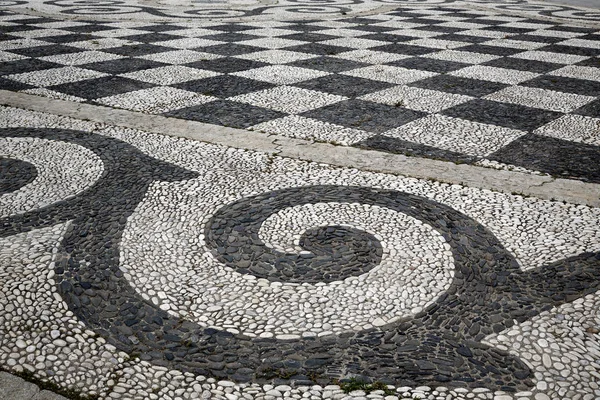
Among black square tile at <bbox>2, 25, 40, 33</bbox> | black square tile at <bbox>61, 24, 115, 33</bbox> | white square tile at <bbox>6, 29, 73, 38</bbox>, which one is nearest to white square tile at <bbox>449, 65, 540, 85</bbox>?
black square tile at <bbox>61, 24, 115, 33</bbox>

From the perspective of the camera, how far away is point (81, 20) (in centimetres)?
835

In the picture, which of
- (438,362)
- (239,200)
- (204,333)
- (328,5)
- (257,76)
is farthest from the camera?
(328,5)

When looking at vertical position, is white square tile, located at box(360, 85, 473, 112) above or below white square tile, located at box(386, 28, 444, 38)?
below

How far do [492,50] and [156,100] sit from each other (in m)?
3.92

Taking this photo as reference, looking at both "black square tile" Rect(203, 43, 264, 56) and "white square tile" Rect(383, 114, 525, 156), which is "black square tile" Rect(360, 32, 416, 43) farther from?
"white square tile" Rect(383, 114, 525, 156)

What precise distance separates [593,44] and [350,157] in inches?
199

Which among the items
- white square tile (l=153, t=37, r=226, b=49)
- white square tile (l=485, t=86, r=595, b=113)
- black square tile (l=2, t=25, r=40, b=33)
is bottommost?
white square tile (l=485, t=86, r=595, b=113)

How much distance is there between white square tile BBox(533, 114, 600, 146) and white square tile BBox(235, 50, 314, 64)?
8.80 ft

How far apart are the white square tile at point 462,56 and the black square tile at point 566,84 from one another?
82 cm

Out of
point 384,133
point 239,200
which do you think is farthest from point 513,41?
point 239,200

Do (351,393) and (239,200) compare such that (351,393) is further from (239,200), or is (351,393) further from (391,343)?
(239,200)

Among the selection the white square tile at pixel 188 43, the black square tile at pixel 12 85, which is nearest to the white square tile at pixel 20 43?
the white square tile at pixel 188 43

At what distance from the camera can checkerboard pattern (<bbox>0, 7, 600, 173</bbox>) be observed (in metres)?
4.04

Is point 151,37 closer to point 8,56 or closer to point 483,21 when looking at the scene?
point 8,56
